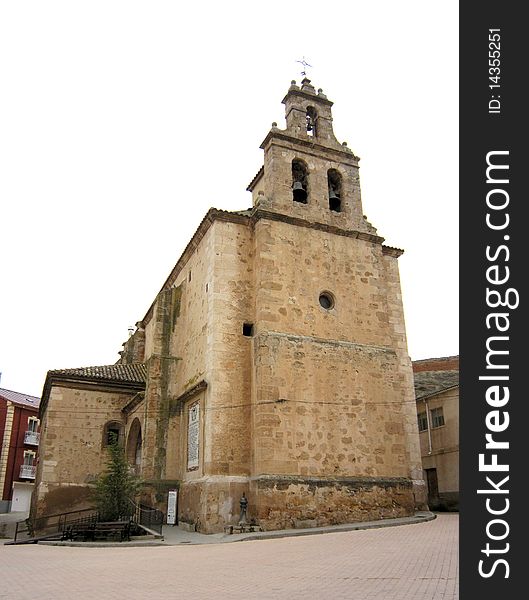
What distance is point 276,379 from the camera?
677 inches

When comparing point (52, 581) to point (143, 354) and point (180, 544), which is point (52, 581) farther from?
point (143, 354)

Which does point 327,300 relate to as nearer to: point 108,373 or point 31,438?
point 108,373

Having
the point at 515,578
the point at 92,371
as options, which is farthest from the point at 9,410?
the point at 515,578

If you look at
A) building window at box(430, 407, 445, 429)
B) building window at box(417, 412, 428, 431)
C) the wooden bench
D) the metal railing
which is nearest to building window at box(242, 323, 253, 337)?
the metal railing

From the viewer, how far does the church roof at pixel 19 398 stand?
40.3 metres

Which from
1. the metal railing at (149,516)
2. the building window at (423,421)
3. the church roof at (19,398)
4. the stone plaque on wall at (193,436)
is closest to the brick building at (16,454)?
the church roof at (19,398)

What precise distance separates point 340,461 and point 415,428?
403 cm

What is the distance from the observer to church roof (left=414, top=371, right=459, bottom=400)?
29.4 meters

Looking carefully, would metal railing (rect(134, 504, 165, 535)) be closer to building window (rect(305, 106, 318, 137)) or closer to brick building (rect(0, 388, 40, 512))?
building window (rect(305, 106, 318, 137))

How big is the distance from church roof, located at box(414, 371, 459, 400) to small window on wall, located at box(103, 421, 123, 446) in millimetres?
14919

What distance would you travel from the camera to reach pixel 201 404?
17938mm

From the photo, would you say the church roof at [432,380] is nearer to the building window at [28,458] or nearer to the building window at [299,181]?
the building window at [299,181]

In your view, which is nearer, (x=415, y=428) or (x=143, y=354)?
(x=415, y=428)

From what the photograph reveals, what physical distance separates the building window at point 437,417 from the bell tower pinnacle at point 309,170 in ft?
30.1
